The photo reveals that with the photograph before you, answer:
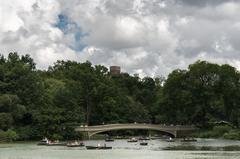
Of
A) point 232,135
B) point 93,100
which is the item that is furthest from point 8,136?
point 232,135

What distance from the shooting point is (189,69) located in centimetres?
12288

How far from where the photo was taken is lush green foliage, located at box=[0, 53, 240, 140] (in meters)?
97.9

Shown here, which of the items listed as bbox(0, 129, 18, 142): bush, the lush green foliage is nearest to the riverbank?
the lush green foliage

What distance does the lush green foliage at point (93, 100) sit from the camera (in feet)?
321

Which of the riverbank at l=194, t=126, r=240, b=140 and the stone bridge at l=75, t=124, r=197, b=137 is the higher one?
the stone bridge at l=75, t=124, r=197, b=137

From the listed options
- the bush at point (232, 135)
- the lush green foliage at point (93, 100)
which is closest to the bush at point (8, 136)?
the lush green foliage at point (93, 100)

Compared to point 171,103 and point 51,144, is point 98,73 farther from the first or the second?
point 51,144

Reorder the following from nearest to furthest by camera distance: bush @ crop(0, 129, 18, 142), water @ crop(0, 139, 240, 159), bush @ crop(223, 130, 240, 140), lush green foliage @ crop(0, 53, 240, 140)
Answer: water @ crop(0, 139, 240, 159)
bush @ crop(0, 129, 18, 142)
lush green foliage @ crop(0, 53, 240, 140)
bush @ crop(223, 130, 240, 140)

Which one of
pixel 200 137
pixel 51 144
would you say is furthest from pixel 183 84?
pixel 51 144

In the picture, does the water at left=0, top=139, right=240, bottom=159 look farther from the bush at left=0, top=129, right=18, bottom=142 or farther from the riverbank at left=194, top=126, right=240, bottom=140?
the riverbank at left=194, top=126, right=240, bottom=140

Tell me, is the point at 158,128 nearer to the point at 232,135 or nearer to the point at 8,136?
the point at 232,135

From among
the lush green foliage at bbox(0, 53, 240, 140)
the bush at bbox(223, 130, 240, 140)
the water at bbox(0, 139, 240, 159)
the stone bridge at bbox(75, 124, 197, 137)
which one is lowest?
the water at bbox(0, 139, 240, 159)

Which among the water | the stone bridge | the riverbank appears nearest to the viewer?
the water

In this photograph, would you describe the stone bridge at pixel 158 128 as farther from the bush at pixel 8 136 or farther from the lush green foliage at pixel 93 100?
the bush at pixel 8 136
